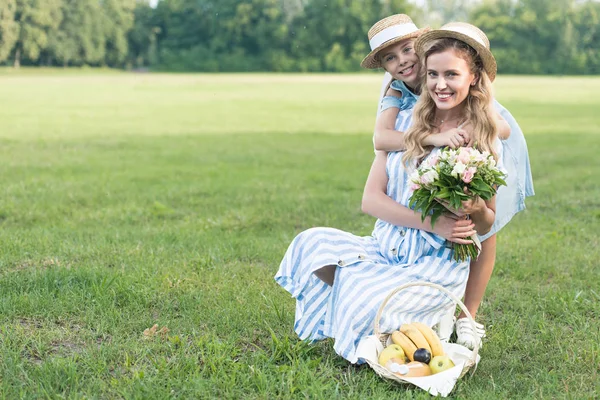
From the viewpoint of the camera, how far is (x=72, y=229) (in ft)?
24.2

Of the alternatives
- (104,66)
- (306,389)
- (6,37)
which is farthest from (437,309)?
(104,66)

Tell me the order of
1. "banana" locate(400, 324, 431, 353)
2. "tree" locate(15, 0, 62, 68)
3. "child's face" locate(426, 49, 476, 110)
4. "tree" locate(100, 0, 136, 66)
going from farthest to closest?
"tree" locate(100, 0, 136, 66) → "tree" locate(15, 0, 62, 68) → "child's face" locate(426, 49, 476, 110) → "banana" locate(400, 324, 431, 353)

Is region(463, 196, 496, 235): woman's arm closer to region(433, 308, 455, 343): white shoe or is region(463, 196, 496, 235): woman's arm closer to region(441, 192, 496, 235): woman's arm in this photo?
region(441, 192, 496, 235): woman's arm

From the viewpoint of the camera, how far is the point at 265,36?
72.4 metres

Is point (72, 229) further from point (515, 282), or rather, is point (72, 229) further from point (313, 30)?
point (313, 30)

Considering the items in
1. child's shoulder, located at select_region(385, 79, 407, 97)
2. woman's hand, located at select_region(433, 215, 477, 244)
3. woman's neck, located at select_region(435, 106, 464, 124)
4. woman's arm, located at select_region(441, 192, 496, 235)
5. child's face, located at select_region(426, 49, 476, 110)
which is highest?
child's face, located at select_region(426, 49, 476, 110)

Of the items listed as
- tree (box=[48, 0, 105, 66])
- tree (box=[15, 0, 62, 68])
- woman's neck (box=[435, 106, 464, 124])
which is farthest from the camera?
tree (box=[48, 0, 105, 66])

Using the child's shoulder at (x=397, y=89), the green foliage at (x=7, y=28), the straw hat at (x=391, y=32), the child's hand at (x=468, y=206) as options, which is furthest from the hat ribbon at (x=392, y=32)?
the green foliage at (x=7, y=28)

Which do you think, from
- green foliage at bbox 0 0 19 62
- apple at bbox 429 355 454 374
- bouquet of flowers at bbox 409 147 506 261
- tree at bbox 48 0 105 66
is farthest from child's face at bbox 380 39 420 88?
tree at bbox 48 0 105 66

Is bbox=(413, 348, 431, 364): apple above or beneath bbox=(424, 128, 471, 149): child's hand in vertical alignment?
beneath

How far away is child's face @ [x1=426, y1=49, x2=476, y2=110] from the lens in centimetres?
401

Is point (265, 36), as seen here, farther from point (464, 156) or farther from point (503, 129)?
point (464, 156)

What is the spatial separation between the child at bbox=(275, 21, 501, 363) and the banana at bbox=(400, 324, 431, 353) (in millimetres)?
60

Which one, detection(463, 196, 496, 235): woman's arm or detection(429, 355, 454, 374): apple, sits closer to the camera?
detection(429, 355, 454, 374): apple
